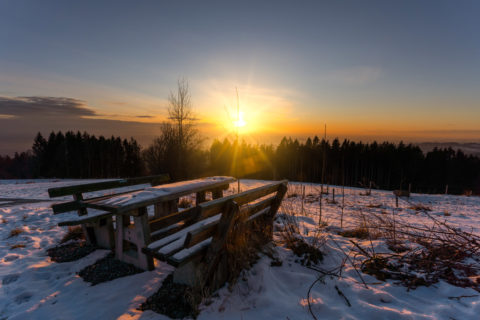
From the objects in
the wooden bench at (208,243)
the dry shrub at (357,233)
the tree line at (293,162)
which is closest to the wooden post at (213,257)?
the wooden bench at (208,243)

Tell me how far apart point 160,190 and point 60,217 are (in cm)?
455

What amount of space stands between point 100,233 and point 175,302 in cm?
239

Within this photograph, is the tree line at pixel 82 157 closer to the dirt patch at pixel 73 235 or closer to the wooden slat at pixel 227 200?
the dirt patch at pixel 73 235

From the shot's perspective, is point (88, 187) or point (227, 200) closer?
point (227, 200)

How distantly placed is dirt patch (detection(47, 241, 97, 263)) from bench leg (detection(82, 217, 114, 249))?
0.40 feet

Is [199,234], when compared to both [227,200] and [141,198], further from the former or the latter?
[141,198]

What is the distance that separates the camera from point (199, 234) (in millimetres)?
2266

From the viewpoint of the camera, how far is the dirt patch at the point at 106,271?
10.1ft

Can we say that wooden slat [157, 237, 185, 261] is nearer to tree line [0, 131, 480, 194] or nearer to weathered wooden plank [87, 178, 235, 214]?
weathered wooden plank [87, 178, 235, 214]

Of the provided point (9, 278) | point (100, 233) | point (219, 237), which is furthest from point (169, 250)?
point (9, 278)

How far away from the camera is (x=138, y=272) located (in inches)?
127

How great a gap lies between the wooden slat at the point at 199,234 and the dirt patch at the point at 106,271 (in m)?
1.54

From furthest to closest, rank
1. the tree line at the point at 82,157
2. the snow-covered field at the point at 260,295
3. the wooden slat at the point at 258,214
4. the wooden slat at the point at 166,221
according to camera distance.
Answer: the tree line at the point at 82,157 → the wooden slat at the point at 166,221 → the wooden slat at the point at 258,214 → the snow-covered field at the point at 260,295

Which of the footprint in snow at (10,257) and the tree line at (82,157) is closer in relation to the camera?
the footprint in snow at (10,257)
